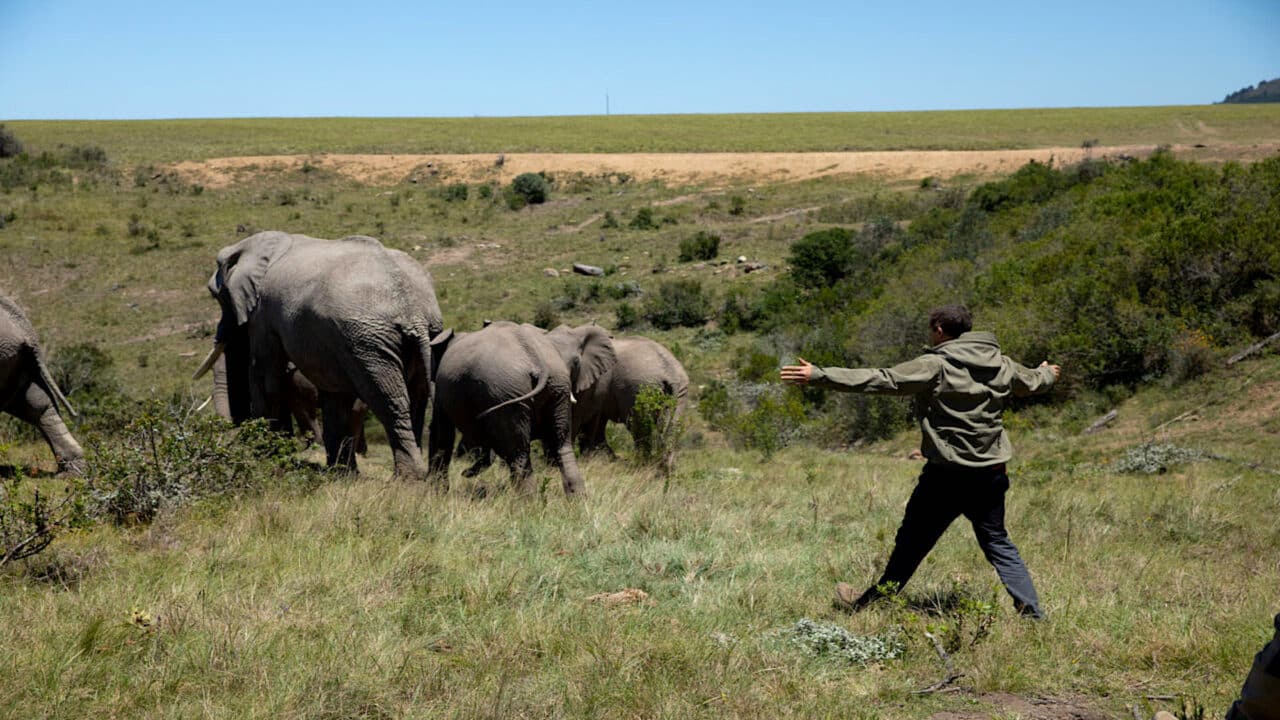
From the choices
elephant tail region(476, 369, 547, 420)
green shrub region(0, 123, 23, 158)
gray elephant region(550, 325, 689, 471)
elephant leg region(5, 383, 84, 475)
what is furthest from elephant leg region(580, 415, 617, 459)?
green shrub region(0, 123, 23, 158)

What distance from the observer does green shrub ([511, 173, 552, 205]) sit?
5128cm

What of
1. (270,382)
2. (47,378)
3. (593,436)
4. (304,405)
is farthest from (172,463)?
(593,436)

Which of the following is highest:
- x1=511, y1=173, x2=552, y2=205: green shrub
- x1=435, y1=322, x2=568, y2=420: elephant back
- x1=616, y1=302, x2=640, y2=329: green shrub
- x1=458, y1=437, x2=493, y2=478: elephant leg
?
x1=511, y1=173, x2=552, y2=205: green shrub

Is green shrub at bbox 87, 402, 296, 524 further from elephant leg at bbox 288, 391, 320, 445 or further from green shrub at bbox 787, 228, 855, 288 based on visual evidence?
green shrub at bbox 787, 228, 855, 288

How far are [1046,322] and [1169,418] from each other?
11.1 ft

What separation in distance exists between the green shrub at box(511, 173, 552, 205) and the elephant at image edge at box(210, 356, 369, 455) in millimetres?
38045

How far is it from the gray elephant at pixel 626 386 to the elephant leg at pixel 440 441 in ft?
8.29

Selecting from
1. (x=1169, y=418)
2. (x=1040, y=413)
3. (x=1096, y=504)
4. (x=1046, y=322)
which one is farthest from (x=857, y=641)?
(x=1046, y=322)

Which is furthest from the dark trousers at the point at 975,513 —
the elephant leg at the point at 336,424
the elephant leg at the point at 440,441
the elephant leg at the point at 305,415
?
the elephant leg at the point at 305,415

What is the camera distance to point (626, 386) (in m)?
12.7

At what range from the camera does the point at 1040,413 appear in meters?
16.4

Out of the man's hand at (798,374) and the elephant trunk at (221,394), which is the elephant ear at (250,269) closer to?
the elephant trunk at (221,394)

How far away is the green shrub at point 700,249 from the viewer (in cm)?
3531

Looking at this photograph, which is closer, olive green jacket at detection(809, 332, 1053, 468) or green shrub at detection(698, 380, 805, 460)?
olive green jacket at detection(809, 332, 1053, 468)
